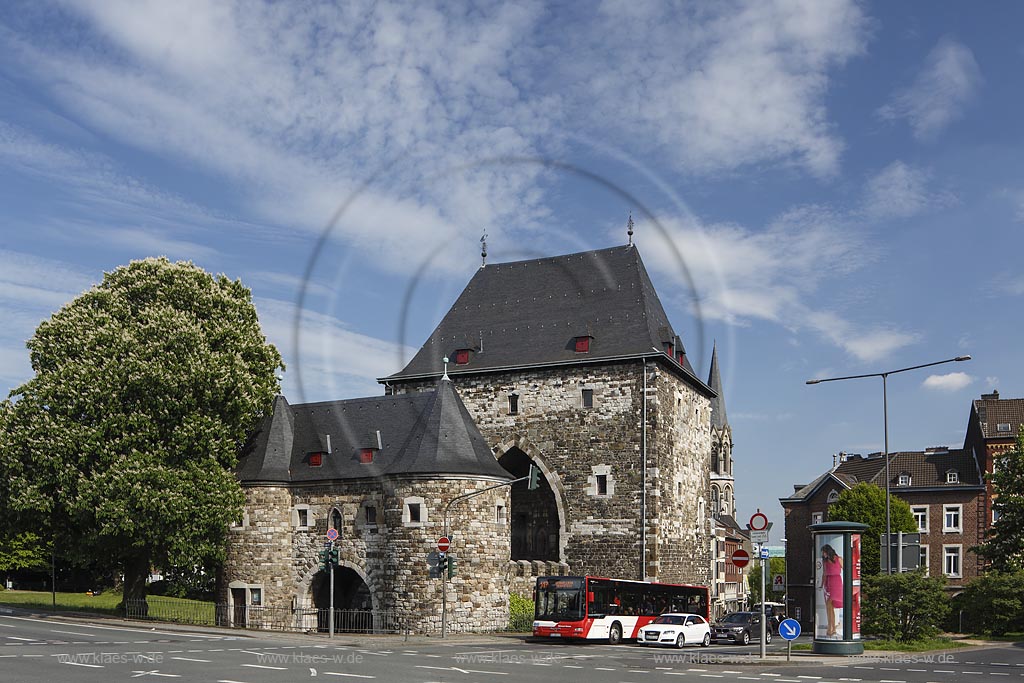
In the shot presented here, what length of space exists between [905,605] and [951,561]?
132 feet

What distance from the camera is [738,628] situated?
40531 millimetres

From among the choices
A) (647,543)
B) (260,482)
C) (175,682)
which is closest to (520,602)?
(647,543)

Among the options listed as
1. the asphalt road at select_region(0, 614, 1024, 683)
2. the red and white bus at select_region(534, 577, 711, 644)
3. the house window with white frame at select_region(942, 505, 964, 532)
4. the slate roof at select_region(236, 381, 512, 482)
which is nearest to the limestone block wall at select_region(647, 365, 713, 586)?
the slate roof at select_region(236, 381, 512, 482)

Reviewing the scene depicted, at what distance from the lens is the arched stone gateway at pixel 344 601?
145 ft

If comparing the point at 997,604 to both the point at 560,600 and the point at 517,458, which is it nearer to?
the point at 560,600

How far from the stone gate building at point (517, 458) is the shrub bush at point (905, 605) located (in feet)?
50.5

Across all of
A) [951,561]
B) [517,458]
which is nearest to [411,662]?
[517,458]

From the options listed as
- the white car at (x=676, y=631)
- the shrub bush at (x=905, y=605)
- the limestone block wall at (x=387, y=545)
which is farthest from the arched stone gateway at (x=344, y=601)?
the shrub bush at (x=905, y=605)

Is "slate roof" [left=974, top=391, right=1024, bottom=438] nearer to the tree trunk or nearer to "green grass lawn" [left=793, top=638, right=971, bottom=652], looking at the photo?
"green grass lawn" [left=793, top=638, right=971, bottom=652]

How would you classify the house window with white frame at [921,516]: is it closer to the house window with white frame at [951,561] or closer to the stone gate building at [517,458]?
the house window with white frame at [951,561]

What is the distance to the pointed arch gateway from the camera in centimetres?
5050

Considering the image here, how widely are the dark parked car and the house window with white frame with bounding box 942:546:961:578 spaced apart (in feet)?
105

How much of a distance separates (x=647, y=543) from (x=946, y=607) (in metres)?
16.8

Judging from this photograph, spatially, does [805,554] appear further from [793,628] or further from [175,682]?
[175,682]
